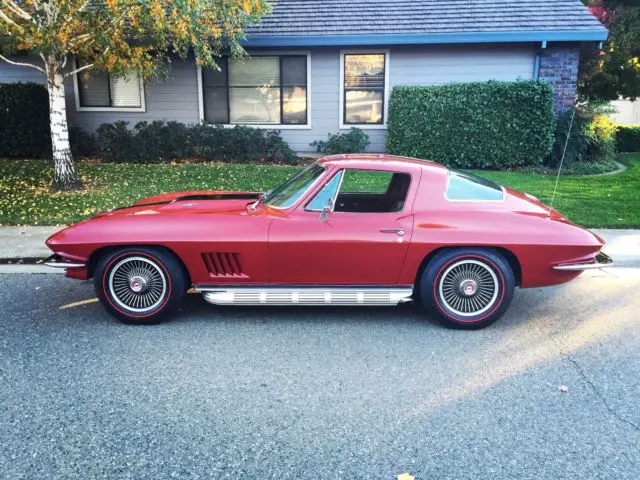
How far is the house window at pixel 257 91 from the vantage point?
14.2 metres

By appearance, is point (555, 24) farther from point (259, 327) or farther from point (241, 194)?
point (259, 327)

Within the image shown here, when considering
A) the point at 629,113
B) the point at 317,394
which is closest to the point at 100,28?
the point at 317,394

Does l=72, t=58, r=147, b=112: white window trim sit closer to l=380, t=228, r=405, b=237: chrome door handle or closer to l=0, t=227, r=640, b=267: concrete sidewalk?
l=0, t=227, r=640, b=267: concrete sidewalk

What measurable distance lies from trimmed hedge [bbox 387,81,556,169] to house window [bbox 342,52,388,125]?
1122mm

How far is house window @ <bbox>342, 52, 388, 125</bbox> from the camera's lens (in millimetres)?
13828

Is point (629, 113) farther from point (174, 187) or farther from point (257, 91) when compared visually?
point (174, 187)

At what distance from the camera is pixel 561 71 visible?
13078 millimetres

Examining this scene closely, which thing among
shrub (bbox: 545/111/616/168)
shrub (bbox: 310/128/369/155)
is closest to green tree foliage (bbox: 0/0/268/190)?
shrub (bbox: 310/128/369/155)

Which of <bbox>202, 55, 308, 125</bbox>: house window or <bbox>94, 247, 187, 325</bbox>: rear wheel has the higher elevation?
<bbox>202, 55, 308, 125</bbox>: house window

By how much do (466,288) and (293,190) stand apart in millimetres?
1756

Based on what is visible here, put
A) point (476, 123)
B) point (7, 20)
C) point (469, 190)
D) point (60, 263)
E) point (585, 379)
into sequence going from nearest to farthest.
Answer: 1. point (585, 379)
2. point (60, 263)
3. point (469, 190)
4. point (7, 20)
5. point (476, 123)

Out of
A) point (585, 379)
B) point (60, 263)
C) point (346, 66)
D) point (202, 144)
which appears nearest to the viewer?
point (585, 379)

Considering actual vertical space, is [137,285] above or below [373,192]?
below

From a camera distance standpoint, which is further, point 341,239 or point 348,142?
point 348,142
